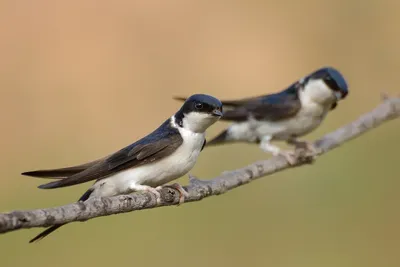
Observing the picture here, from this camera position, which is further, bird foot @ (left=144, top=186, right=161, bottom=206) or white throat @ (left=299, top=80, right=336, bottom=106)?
white throat @ (left=299, top=80, right=336, bottom=106)

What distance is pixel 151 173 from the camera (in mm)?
2602

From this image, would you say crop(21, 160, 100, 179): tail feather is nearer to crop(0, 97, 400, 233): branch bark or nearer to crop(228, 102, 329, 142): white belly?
crop(0, 97, 400, 233): branch bark

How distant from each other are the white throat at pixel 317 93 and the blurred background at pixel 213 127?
1075 millimetres

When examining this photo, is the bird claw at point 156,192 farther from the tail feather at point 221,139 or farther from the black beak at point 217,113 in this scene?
the tail feather at point 221,139

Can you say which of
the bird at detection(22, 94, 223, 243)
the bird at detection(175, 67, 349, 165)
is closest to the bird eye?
the bird at detection(22, 94, 223, 243)

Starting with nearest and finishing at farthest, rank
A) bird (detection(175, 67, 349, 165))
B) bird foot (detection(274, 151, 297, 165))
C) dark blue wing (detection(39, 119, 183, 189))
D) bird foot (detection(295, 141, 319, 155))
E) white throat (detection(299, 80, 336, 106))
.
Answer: dark blue wing (detection(39, 119, 183, 189)), bird foot (detection(274, 151, 297, 165)), bird foot (detection(295, 141, 319, 155)), white throat (detection(299, 80, 336, 106)), bird (detection(175, 67, 349, 165))

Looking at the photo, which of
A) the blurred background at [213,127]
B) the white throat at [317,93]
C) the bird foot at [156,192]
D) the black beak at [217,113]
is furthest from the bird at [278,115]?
the bird foot at [156,192]

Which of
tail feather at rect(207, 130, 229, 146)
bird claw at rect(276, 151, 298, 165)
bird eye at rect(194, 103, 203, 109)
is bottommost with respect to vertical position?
bird claw at rect(276, 151, 298, 165)

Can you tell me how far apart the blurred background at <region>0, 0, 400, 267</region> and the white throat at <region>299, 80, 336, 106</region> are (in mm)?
1075

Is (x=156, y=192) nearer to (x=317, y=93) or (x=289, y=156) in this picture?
(x=289, y=156)

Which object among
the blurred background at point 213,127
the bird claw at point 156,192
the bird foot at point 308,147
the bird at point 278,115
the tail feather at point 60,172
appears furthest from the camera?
the blurred background at point 213,127

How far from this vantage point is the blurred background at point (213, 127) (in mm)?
4707

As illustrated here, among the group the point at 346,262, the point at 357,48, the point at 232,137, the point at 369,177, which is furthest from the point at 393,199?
the point at 357,48

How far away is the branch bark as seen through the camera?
1.72 meters
